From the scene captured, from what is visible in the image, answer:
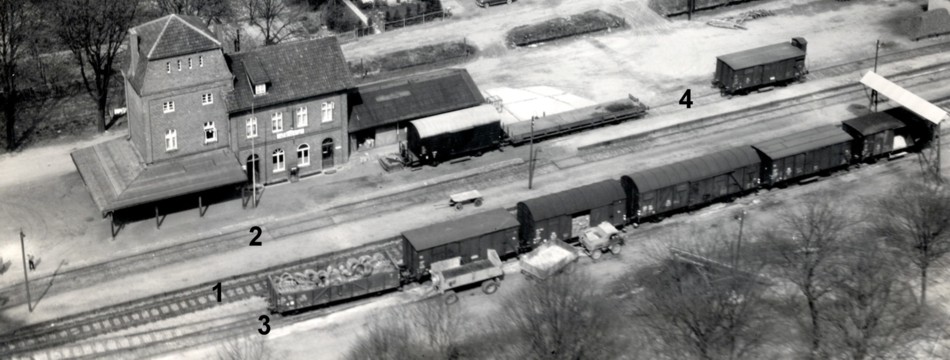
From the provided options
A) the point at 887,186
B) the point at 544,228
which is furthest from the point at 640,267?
→ the point at 887,186

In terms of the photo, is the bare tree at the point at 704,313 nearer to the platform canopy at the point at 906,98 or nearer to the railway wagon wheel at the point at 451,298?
the railway wagon wheel at the point at 451,298

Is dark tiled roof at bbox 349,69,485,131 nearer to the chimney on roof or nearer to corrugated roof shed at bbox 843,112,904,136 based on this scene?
the chimney on roof

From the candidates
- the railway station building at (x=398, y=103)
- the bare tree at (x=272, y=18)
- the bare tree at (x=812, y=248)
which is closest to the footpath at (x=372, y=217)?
the railway station building at (x=398, y=103)

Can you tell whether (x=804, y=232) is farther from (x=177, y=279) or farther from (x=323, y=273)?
(x=177, y=279)

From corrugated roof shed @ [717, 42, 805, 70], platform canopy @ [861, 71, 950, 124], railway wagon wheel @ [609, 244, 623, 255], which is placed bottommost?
railway wagon wheel @ [609, 244, 623, 255]

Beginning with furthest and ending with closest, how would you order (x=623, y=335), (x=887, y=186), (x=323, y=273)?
(x=887, y=186), (x=323, y=273), (x=623, y=335)

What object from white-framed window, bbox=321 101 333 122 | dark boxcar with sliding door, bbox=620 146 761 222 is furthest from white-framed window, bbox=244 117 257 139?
dark boxcar with sliding door, bbox=620 146 761 222
